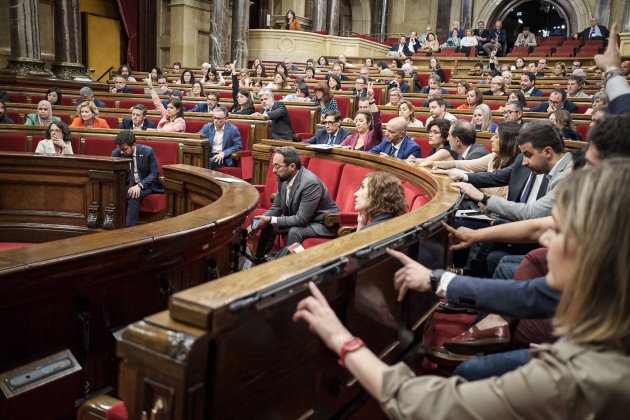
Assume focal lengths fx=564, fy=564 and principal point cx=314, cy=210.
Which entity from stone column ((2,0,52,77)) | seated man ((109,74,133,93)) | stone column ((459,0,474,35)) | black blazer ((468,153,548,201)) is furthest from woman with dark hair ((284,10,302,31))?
black blazer ((468,153,548,201))

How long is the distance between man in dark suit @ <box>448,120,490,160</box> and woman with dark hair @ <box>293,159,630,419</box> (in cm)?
282

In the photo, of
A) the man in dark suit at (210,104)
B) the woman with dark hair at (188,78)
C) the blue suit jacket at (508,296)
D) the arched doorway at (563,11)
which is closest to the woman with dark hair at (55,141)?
the man in dark suit at (210,104)

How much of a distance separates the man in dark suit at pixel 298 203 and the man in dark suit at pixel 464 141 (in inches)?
37.2

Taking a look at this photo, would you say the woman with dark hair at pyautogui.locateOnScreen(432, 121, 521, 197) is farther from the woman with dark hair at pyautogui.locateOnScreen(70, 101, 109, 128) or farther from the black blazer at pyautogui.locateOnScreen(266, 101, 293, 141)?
the woman with dark hair at pyautogui.locateOnScreen(70, 101, 109, 128)

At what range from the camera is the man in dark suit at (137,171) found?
421cm

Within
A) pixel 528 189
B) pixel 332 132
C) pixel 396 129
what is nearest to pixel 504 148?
pixel 528 189

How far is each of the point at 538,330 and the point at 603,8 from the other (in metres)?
17.2

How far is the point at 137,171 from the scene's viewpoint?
4.45m

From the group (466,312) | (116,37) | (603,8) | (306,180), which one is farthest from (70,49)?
(603,8)

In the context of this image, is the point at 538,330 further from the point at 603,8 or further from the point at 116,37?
the point at 603,8

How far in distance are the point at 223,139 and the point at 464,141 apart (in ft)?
8.66

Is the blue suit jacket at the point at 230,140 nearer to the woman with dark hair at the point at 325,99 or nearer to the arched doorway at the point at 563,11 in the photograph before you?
the woman with dark hair at the point at 325,99

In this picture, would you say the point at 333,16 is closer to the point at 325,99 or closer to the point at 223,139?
the point at 325,99

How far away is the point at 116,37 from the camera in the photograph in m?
13.3
